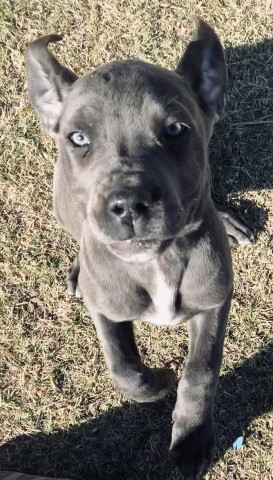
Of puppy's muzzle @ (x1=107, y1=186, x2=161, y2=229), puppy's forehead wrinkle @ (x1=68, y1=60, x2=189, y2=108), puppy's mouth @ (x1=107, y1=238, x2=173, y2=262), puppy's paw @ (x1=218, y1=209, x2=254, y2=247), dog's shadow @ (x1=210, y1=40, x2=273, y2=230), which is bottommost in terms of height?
puppy's paw @ (x1=218, y1=209, x2=254, y2=247)

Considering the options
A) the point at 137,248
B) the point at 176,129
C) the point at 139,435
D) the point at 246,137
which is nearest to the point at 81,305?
the point at 139,435

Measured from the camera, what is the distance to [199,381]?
4141mm

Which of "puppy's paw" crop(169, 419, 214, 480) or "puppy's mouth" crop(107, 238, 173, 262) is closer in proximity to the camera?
"puppy's mouth" crop(107, 238, 173, 262)

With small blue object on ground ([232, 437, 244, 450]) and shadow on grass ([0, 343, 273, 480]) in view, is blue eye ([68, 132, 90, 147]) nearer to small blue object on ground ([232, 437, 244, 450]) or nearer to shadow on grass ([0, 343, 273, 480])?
shadow on grass ([0, 343, 273, 480])

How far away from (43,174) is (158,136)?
2.47m

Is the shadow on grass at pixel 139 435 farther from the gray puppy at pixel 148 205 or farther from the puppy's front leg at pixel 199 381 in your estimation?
the puppy's front leg at pixel 199 381

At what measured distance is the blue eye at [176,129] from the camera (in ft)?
10.7

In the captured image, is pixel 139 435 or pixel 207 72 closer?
pixel 207 72

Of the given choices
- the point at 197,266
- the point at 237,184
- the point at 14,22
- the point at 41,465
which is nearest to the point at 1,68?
the point at 14,22

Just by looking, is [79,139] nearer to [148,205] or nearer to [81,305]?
[148,205]

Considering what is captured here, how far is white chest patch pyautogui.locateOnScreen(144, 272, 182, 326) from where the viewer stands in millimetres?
3855

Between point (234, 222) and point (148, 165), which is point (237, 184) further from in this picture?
point (148, 165)

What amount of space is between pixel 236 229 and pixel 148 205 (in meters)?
2.25

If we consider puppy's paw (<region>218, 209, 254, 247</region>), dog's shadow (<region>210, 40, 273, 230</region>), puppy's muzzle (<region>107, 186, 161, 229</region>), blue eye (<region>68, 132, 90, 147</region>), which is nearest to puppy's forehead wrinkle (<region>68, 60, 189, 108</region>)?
blue eye (<region>68, 132, 90, 147</region>)
